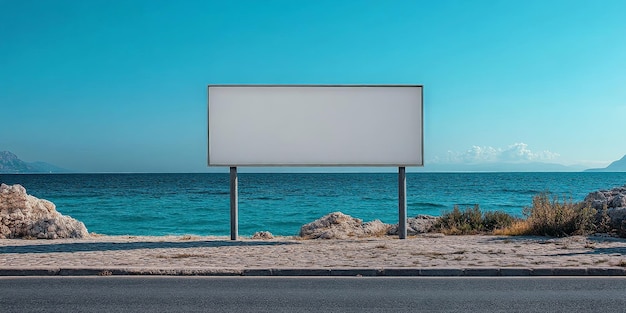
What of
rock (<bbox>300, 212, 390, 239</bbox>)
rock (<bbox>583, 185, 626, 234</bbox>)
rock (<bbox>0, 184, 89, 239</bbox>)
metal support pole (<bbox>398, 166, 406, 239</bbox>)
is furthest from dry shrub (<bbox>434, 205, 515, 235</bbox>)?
rock (<bbox>0, 184, 89, 239</bbox>)

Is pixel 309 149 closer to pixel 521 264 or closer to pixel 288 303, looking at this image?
pixel 521 264

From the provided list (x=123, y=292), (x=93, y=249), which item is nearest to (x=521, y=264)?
(x=123, y=292)

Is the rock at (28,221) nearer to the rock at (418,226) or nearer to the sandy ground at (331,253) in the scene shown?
the sandy ground at (331,253)

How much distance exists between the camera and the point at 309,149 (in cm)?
1594

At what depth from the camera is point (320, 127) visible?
15969 millimetres

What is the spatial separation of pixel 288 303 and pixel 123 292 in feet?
8.38

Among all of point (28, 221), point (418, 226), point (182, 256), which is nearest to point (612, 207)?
point (418, 226)

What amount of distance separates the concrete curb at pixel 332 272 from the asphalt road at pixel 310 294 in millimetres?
331

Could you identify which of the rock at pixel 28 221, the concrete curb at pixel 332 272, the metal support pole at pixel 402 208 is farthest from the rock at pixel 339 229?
the concrete curb at pixel 332 272

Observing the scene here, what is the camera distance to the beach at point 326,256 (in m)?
10.4

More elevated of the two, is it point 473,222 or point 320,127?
point 320,127

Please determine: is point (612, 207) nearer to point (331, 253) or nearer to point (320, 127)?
point (320, 127)

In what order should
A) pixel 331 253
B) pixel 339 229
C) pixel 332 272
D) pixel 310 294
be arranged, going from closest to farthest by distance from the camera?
pixel 310 294, pixel 332 272, pixel 331 253, pixel 339 229

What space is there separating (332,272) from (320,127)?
20.9ft
